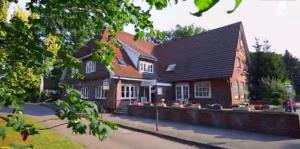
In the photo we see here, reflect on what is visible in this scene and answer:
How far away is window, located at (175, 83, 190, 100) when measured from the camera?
3237 cm

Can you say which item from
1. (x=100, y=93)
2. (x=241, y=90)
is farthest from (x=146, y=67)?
(x=241, y=90)

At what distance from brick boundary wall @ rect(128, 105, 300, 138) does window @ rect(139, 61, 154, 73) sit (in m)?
11.5

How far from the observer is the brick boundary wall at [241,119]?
13.9 m

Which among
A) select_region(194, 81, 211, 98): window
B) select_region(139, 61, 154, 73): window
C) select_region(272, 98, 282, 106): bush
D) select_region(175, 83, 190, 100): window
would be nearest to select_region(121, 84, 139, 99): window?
select_region(139, 61, 154, 73): window

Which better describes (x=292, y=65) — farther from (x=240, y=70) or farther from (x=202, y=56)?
(x=202, y=56)

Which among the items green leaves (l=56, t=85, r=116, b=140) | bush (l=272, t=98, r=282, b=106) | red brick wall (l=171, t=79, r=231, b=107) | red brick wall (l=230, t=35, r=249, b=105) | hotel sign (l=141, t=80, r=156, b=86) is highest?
red brick wall (l=230, t=35, r=249, b=105)

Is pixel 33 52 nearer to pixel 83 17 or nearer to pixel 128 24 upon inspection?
pixel 83 17

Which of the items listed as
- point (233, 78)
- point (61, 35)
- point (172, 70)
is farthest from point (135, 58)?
point (61, 35)

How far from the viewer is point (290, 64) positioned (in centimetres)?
5500

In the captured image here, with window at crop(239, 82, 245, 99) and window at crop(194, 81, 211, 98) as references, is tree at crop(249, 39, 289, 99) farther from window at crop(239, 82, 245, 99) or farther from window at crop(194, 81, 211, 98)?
window at crop(194, 81, 211, 98)

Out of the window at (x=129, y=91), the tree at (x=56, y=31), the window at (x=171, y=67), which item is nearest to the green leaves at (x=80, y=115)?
the tree at (x=56, y=31)

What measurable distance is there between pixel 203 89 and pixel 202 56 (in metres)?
3.95

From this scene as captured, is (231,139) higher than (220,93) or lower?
lower

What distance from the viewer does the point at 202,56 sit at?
32.9 metres
